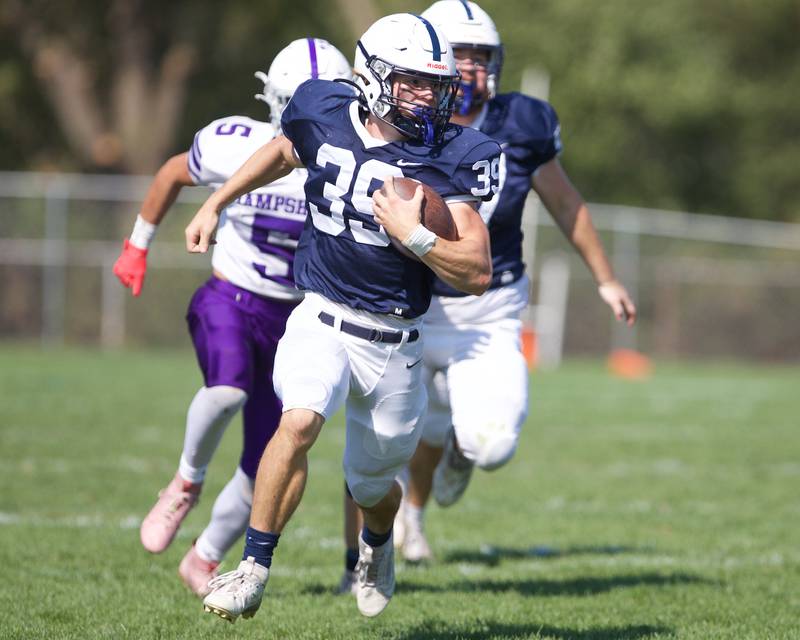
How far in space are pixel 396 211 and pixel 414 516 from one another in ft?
7.22

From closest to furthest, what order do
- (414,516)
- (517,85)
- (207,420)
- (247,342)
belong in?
(207,420)
(247,342)
(414,516)
(517,85)

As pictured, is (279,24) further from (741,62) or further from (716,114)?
(741,62)

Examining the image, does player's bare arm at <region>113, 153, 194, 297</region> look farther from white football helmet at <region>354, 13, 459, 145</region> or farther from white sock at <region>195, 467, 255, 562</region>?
white football helmet at <region>354, 13, 459, 145</region>

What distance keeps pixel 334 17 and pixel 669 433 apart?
1738 centimetres

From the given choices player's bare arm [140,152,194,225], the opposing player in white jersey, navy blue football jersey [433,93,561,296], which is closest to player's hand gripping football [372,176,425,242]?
the opposing player in white jersey

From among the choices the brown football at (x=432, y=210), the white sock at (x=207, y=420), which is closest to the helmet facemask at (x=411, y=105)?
the brown football at (x=432, y=210)

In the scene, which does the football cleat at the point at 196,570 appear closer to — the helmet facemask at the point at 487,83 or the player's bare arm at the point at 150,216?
the player's bare arm at the point at 150,216

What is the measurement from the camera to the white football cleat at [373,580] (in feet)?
13.3

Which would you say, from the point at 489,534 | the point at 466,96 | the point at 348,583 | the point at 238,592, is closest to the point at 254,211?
the point at 466,96

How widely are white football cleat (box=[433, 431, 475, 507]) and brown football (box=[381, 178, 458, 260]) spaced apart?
1.61 m

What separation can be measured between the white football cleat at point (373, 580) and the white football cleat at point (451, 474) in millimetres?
1066

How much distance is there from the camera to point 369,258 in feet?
12.6

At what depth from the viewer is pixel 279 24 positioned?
2502 cm

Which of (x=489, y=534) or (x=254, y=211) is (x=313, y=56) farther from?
(x=489, y=534)
